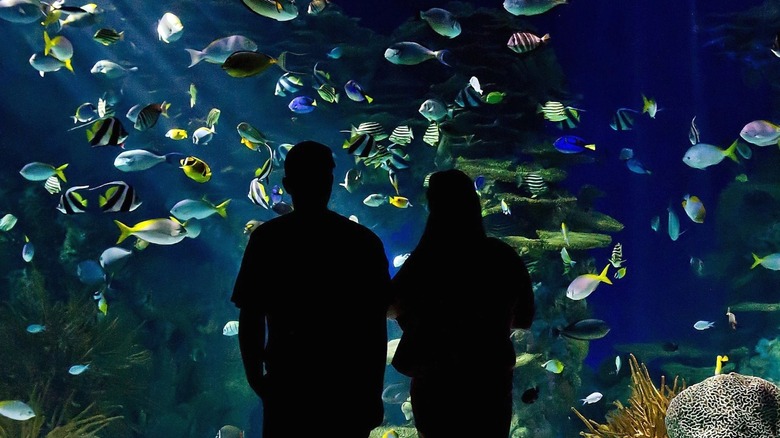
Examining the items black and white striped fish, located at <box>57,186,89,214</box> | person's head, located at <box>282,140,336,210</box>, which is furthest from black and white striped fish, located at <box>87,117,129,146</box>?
person's head, located at <box>282,140,336,210</box>

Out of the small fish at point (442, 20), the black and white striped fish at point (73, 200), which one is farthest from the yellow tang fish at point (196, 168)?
the small fish at point (442, 20)

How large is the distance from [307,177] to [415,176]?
36.2 feet

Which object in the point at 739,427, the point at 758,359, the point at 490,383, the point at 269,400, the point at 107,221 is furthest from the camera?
the point at 107,221

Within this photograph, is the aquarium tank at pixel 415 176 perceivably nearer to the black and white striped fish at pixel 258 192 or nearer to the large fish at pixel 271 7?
the black and white striped fish at pixel 258 192

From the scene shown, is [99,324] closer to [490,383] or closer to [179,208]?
[179,208]

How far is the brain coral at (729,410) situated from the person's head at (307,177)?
13.6ft

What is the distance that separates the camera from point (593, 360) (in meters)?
13.0

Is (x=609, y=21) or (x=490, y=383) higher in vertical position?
(x=490, y=383)

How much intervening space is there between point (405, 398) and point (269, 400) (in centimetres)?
764

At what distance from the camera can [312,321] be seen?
80.7 inches

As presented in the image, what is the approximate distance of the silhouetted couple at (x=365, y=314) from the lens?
204 cm

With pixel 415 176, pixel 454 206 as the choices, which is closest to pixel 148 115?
pixel 454 206

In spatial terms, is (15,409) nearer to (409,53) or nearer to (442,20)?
(409,53)

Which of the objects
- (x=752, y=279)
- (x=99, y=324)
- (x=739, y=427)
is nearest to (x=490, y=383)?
(x=739, y=427)
